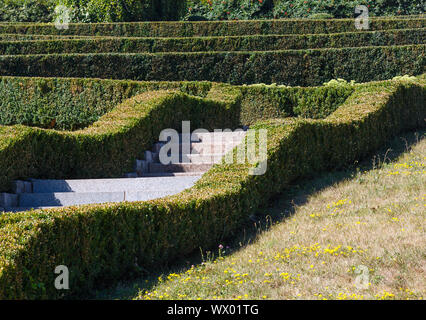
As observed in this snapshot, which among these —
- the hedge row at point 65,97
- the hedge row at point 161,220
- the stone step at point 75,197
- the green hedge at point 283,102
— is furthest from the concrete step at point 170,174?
the green hedge at point 283,102

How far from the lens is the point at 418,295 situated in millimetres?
4848

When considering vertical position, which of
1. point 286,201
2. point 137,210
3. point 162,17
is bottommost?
point 286,201

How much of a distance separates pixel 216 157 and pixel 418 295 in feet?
19.9

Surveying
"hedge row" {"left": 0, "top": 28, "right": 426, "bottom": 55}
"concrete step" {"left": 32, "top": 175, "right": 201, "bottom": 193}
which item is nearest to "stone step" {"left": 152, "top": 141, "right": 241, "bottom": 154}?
"concrete step" {"left": 32, "top": 175, "right": 201, "bottom": 193}

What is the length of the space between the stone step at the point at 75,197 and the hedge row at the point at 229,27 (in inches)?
570

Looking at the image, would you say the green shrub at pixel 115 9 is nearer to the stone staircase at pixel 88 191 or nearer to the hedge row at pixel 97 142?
the hedge row at pixel 97 142

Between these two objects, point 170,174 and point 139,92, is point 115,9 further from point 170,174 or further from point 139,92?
point 170,174

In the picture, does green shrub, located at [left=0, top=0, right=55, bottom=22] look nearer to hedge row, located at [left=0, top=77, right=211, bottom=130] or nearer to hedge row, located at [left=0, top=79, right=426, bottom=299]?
hedge row, located at [left=0, top=77, right=211, bottom=130]

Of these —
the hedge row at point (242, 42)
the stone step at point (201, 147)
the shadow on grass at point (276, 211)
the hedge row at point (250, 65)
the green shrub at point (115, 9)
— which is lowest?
the shadow on grass at point (276, 211)

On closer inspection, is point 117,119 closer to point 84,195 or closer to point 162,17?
point 84,195

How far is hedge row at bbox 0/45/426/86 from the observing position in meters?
17.2

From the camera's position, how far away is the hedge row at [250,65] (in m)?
17.2

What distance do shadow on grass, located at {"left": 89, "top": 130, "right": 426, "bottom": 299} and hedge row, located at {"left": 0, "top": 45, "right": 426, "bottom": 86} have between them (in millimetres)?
6035
